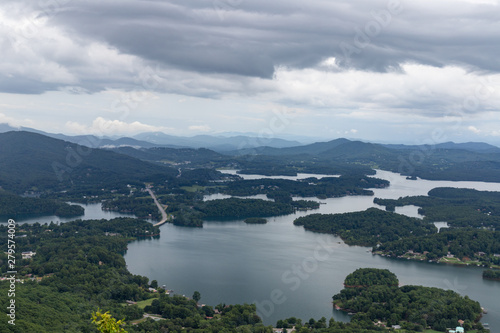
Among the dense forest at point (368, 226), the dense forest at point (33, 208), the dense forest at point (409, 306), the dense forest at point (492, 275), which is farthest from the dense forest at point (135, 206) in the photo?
the dense forest at point (492, 275)

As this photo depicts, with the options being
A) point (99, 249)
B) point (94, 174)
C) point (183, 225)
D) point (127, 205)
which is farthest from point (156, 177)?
point (99, 249)

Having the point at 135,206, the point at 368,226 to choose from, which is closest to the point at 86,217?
the point at 135,206

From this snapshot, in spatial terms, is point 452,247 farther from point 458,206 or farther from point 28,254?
point 28,254

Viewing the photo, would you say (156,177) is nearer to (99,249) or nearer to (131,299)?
(99,249)

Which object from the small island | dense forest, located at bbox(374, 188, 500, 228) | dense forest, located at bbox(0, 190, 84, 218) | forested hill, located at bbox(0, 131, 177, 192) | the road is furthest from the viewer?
forested hill, located at bbox(0, 131, 177, 192)

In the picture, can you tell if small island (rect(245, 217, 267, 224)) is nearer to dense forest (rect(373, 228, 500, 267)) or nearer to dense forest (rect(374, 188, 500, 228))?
dense forest (rect(373, 228, 500, 267))

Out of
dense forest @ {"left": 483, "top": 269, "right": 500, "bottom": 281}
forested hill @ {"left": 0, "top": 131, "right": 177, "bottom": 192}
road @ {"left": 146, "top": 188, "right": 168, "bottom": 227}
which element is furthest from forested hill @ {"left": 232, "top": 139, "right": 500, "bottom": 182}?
dense forest @ {"left": 483, "top": 269, "right": 500, "bottom": 281}
